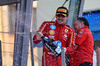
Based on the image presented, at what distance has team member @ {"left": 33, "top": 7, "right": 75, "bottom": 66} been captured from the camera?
1291 millimetres

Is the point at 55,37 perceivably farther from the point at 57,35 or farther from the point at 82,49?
the point at 82,49

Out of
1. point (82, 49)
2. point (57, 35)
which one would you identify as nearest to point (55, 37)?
point (57, 35)

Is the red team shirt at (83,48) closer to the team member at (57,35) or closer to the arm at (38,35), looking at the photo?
the team member at (57,35)

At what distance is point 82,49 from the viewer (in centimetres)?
133

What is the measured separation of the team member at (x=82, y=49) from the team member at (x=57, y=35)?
0.14ft

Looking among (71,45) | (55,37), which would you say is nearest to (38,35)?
(55,37)

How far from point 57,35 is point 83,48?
19cm

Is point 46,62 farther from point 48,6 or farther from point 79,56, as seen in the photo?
point 48,6

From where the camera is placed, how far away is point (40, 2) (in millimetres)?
1584

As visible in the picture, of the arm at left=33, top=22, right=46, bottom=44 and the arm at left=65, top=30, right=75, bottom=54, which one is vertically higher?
the arm at left=33, top=22, right=46, bottom=44

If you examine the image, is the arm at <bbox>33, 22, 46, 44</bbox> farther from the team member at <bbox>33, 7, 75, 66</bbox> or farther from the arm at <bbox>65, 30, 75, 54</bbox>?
the arm at <bbox>65, 30, 75, 54</bbox>

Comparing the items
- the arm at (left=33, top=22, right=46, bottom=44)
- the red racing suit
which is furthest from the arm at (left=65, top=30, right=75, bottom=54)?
the arm at (left=33, top=22, right=46, bottom=44)

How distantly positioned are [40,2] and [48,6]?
0.35 ft

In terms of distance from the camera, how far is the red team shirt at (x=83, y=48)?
1322 millimetres
